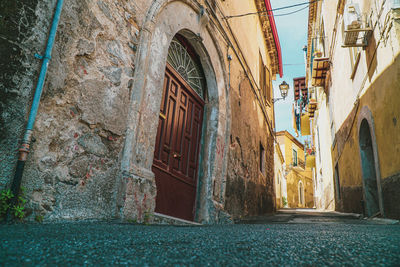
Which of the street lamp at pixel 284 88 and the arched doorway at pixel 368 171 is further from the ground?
the street lamp at pixel 284 88

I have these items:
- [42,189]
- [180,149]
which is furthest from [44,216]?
[180,149]

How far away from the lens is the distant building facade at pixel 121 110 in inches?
81.7

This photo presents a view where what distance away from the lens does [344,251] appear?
128 centimetres

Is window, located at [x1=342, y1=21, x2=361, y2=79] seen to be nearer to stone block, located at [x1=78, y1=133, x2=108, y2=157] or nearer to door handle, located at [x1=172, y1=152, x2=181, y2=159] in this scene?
door handle, located at [x1=172, y1=152, x2=181, y2=159]

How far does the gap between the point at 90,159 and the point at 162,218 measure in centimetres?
118

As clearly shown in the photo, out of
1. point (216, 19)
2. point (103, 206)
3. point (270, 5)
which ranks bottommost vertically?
point (103, 206)

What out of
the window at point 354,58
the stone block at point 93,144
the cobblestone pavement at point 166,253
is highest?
the window at point 354,58

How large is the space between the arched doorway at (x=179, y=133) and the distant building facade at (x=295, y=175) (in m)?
21.2

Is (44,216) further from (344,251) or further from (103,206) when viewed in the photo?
(344,251)

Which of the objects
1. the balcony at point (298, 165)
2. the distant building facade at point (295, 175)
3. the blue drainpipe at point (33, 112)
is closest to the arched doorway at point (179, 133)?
the blue drainpipe at point (33, 112)

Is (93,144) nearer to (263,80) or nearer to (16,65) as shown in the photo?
(16,65)

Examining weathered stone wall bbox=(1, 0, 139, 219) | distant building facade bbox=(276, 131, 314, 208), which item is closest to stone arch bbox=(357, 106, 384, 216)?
weathered stone wall bbox=(1, 0, 139, 219)

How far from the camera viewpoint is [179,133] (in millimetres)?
→ 4410

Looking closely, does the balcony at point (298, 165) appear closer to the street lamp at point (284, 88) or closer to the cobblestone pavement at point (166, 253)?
the street lamp at point (284, 88)
